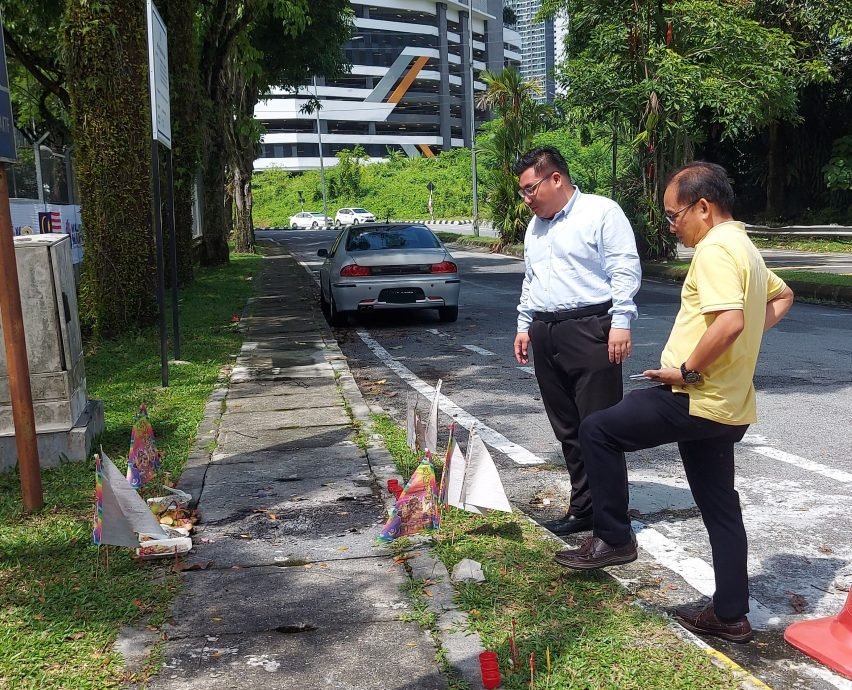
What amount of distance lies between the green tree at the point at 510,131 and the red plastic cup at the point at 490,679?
28.1m

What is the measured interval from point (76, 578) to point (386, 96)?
92729mm

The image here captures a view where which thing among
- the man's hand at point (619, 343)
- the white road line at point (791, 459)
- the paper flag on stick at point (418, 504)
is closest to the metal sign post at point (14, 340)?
the paper flag on stick at point (418, 504)

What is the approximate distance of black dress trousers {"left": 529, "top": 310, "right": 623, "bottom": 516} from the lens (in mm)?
4316

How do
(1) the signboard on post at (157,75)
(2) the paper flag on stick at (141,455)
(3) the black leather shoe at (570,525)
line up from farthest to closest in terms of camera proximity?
(1) the signboard on post at (157,75) → (2) the paper flag on stick at (141,455) → (3) the black leather shoe at (570,525)

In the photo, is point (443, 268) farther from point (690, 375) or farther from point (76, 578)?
point (690, 375)

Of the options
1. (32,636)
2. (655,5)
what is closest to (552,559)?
(32,636)

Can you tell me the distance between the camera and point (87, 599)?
3.81 meters

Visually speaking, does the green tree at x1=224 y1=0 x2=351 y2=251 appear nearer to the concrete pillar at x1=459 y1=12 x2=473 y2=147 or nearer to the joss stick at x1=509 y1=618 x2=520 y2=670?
the joss stick at x1=509 y1=618 x2=520 y2=670

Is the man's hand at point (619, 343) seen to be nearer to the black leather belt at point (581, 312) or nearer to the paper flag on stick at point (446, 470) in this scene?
the black leather belt at point (581, 312)

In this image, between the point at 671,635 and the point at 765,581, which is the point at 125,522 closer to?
the point at 671,635

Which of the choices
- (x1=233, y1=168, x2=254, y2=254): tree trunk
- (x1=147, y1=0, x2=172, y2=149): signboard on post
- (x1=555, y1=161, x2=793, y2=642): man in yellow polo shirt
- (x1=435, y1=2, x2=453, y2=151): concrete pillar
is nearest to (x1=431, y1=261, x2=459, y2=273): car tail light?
(x1=147, y1=0, x2=172, y2=149): signboard on post

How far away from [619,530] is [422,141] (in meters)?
93.1

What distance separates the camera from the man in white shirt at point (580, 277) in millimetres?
4266

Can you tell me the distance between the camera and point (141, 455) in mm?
5461
